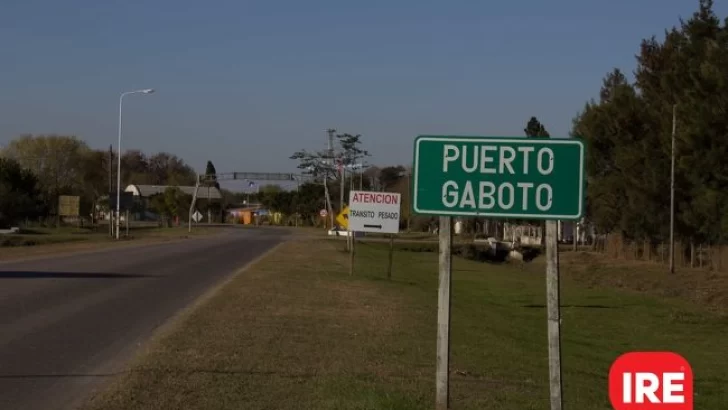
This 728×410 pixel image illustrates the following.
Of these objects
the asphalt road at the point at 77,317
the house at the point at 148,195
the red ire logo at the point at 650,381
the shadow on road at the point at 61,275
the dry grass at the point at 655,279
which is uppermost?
the house at the point at 148,195

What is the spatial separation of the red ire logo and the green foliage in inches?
1083

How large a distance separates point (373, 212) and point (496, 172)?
20930 millimetres

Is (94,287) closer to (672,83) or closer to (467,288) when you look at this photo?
(467,288)

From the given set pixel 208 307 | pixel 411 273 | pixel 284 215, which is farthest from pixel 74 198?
pixel 208 307

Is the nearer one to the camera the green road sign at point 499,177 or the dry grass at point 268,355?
the green road sign at point 499,177

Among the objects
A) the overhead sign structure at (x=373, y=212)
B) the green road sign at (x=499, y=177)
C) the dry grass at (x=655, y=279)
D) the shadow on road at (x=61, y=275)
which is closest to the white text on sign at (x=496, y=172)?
the green road sign at (x=499, y=177)

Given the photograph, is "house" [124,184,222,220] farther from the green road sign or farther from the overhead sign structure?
the green road sign

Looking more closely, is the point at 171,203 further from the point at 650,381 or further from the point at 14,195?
the point at 650,381

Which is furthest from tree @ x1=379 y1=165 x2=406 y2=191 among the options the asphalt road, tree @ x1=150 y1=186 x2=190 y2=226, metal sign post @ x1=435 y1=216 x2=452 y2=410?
metal sign post @ x1=435 y1=216 x2=452 y2=410

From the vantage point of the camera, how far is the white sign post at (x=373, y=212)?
28438 millimetres

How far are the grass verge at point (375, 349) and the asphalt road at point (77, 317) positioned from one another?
558 mm

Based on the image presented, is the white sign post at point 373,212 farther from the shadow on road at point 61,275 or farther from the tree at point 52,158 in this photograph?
the tree at point 52,158

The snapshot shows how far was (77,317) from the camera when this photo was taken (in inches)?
642

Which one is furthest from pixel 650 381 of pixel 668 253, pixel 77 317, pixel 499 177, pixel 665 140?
pixel 668 253
